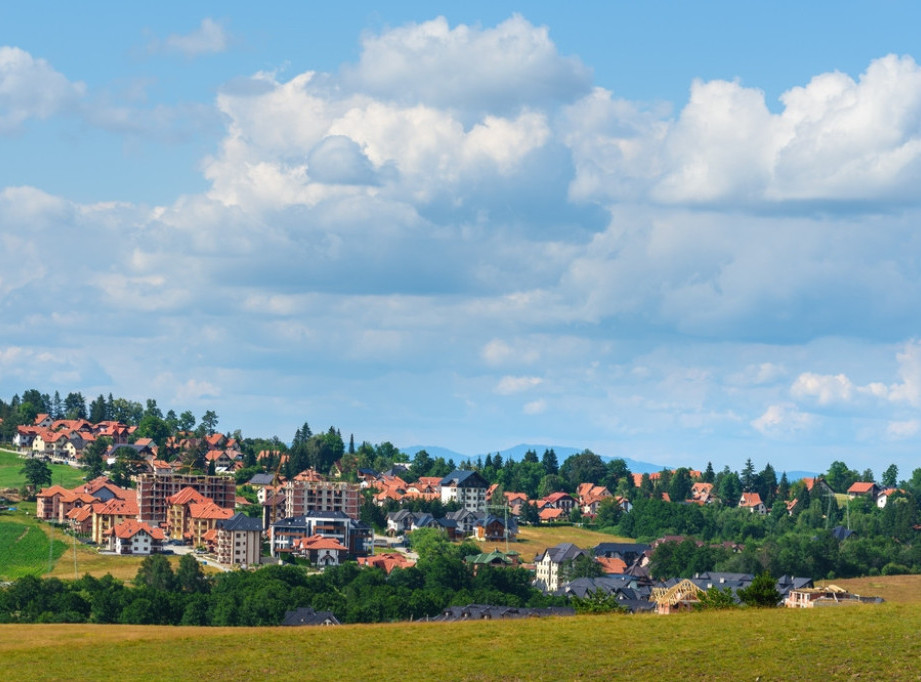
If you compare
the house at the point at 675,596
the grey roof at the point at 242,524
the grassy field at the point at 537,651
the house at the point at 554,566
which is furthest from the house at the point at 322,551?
the grassy field at the point at 537,651

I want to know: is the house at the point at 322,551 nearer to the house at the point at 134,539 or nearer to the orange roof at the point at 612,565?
the house at the point at 134,539

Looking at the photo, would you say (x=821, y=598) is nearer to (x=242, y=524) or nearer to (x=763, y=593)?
(x=763, y=593)

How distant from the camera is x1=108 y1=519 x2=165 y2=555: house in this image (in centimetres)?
19125

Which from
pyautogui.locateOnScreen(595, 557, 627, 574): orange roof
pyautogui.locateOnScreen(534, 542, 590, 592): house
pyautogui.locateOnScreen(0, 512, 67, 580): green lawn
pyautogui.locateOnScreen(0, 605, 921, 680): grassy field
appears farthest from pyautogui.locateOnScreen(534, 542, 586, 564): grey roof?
pyautogui.locateOnScreen(0, 605, 921, 680): grassy field

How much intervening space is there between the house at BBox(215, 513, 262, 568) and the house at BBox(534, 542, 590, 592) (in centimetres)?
3888

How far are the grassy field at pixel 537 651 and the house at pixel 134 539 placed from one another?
12280 cm

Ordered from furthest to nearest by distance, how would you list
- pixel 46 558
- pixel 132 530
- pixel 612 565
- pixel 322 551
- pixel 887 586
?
pixel 322 551 < pixel 132 530 < pixel 612 565 < pixel 46 558 < pixel 887 586

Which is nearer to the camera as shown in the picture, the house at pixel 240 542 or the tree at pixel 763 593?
the tree at pixel 763 593

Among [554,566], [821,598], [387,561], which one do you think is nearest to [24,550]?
[387,561]

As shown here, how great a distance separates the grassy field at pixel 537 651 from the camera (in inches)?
2153

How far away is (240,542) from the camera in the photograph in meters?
186

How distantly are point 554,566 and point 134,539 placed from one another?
59703mm

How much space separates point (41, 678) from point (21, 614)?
247 feet

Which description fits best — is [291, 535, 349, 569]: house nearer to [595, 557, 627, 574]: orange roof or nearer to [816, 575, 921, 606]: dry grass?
[595, 557, 627, 574]: orange roof
